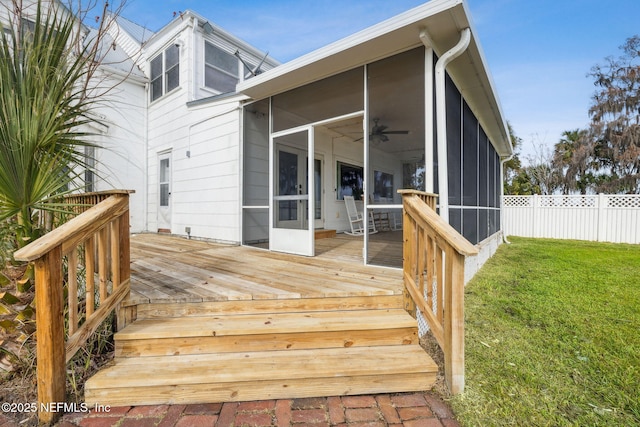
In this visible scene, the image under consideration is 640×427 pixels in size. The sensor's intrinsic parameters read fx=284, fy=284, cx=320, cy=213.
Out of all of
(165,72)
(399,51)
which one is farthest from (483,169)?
(165,72)

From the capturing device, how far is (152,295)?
2238 mm

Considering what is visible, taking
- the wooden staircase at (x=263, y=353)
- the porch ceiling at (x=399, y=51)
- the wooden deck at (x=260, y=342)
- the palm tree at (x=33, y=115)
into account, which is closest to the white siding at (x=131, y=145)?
the porch ceiling at (x=399, y=51)

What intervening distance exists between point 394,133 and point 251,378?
9.22 ft

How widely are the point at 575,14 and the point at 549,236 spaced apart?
6802 mm

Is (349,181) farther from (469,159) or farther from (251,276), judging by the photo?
(251,276)

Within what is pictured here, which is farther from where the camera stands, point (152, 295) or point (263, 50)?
point (263, 50)

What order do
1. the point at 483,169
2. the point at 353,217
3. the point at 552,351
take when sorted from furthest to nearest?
the point at 353,217
the point at 483,169
the point at 552,351

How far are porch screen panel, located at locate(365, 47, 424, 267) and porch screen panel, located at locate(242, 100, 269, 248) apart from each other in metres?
2.03

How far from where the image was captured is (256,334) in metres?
1.94

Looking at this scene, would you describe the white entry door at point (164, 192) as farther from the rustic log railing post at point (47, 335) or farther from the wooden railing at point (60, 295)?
the rustic log railing post at point (47, 335)

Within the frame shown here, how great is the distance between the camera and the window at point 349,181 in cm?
762

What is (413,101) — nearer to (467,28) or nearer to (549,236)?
(467,28)

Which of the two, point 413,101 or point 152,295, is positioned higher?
point 413,101

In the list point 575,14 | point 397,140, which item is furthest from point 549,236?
point 397,140
